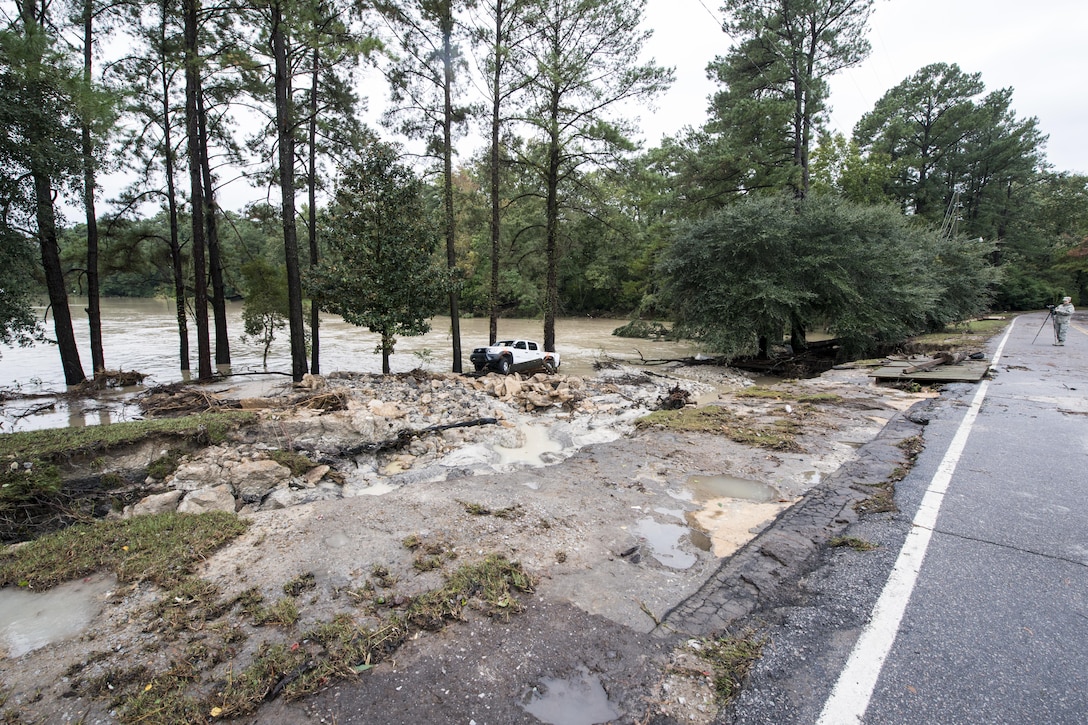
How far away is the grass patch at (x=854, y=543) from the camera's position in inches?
144

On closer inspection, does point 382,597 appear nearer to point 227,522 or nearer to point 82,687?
point 82,687

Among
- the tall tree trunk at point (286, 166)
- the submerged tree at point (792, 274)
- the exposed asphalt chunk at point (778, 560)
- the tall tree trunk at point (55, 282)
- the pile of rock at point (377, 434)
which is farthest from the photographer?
the submerged tree at point (792, 274)

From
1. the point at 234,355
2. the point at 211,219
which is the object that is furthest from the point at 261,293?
the point at 234,355

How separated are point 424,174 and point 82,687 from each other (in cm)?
1493

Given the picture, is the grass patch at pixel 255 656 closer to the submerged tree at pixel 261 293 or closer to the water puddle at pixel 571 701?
the water puddle at pixel 571 701

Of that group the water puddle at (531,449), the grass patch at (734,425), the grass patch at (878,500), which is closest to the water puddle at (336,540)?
the water puddle at (531,449)

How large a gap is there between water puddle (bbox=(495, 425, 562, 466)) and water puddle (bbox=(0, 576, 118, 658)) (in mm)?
4499

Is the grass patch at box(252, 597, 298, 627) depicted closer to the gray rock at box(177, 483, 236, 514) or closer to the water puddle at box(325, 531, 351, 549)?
the water puddle at box(325, 531, 351, 549)

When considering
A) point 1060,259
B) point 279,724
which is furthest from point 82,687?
point 1060,259

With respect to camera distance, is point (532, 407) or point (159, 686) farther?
point (532, 407)

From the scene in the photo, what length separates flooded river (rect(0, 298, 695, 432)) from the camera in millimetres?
11180

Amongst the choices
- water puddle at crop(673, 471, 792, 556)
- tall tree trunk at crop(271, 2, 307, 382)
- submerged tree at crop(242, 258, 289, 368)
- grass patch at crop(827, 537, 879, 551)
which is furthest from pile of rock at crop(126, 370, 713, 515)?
submerged tree at crop(242, 258, 289, 368)

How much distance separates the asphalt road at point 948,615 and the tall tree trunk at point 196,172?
59.3ft

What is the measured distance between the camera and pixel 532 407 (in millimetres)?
11203
